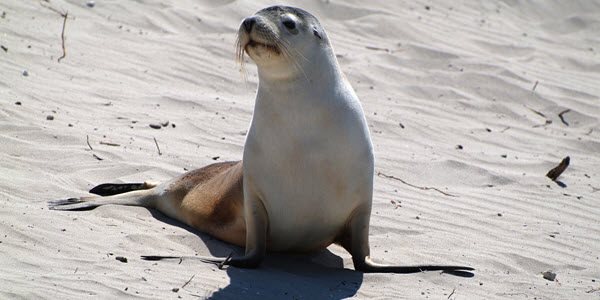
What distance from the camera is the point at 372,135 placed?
20.7 feet

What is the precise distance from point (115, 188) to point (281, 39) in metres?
1.79

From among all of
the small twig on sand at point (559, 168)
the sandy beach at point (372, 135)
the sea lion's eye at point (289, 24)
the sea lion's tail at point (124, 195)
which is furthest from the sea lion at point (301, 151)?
the small twig on sand at point (559, 168)

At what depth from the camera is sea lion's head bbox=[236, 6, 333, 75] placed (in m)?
3.31

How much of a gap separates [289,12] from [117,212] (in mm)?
1689

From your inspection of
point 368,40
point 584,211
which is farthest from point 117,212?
point 368,40

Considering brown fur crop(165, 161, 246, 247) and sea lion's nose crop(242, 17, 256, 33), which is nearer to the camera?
sea lion's nose crop(242, 17, 256, 33)

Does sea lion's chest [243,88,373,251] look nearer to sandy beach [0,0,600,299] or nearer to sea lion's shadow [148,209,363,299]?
sea lion's shadow [148,209,363,299]

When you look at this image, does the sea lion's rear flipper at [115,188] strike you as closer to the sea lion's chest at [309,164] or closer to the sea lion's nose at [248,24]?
the sea lion's chest at [309,164]

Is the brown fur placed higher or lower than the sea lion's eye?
lower

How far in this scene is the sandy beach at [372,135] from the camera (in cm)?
338

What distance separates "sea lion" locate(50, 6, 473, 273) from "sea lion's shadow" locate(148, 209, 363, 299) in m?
0.09

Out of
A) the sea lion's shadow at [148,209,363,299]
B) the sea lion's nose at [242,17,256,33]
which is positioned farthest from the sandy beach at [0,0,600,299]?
the sea lion's nose at [242,17,256,33]

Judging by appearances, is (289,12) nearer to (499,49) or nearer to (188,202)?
(188,202)

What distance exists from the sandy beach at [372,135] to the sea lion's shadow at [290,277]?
1 centimetres
